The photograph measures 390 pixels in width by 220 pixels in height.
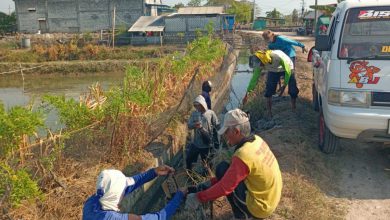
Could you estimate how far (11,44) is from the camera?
32.3 meters

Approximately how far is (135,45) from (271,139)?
88.7 ft

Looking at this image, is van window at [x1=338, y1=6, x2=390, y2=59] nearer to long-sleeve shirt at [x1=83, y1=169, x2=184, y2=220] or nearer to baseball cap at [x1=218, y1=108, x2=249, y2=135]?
baseball cap at [x1=218, y1=108, x2=249, y2=135]

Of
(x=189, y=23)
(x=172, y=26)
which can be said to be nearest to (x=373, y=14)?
(x=189, y=23)

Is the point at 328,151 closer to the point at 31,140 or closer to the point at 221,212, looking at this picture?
the point at 221,212

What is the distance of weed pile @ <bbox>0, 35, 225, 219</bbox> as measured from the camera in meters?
4.00

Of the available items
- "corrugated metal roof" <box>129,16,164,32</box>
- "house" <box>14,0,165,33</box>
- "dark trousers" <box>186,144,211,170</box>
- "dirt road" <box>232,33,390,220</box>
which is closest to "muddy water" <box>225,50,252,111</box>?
"dirt road" <box>232,33,390,220</box>

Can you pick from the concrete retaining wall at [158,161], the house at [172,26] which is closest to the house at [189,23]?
the house at [172,26]

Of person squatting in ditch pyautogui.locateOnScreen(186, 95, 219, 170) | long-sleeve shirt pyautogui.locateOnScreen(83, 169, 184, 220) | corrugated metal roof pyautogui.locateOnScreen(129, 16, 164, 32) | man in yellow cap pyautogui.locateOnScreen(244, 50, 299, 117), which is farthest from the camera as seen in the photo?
corrugated metal roof pyautogui.locateOnScreen(129, 16, 164, 32)

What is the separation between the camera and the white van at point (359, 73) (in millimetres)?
4727

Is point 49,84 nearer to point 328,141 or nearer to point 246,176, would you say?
point 328,141

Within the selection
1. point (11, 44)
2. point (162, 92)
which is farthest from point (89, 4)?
point (162, 92)

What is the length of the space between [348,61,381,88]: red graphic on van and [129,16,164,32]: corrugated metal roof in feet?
95.5

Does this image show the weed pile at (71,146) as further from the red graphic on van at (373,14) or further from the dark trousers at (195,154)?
the red graphic on van at (373,14)

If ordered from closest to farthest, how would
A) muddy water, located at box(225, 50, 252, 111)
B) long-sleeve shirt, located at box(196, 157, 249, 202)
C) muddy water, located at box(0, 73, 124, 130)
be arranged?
long-sleeve shirt, located at box(196, 157, 249, 202) → muddy water, located at box(225, 50, 252, 111) → muddy water, located at box(0, 73, 124, 130)
